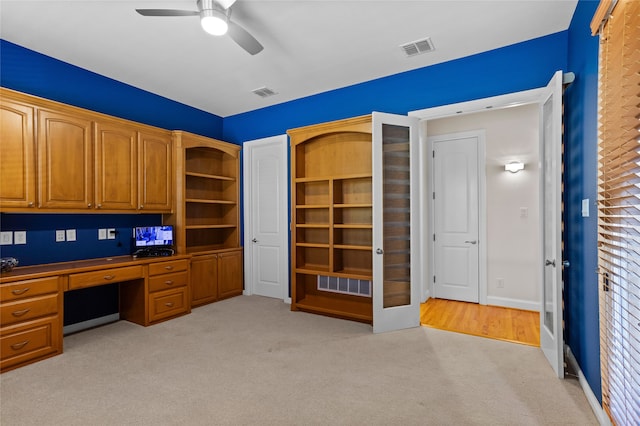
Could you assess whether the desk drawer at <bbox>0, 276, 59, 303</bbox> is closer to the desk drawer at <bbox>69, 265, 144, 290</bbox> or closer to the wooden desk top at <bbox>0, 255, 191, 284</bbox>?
the wooden desk top at <bbox>0, 255, 191, 284</bbox>

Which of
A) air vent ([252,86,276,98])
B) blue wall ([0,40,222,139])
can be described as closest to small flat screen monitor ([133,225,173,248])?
blue wall ([0,40,222,139])

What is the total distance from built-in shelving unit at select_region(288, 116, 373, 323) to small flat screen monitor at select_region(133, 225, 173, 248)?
1.59 meters

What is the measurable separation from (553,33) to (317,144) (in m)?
2.72

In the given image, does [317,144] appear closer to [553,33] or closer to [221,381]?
[553,33]

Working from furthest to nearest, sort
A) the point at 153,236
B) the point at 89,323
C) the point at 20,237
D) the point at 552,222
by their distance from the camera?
1. the point at 153,236
2. the point at 89,323
3. the point at 20,237
4. the point at 552,222

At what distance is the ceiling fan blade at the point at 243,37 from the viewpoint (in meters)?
2.40

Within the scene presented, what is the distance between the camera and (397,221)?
3.60 meters

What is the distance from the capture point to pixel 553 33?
117 inches

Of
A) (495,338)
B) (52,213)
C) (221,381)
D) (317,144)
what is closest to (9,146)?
(52,213)

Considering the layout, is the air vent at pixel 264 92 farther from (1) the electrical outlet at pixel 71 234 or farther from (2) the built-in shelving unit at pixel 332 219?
(1) the electrical outlet at pixel 71 234

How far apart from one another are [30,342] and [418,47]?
4.45 m

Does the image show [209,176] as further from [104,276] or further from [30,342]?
[30,342]

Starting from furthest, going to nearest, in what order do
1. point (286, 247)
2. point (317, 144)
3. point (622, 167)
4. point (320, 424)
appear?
point (286, 247) < point (317, 144) < point (320, 424) < point (622, 167)

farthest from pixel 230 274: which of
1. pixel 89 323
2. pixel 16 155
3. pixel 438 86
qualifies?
pixel 438 86
